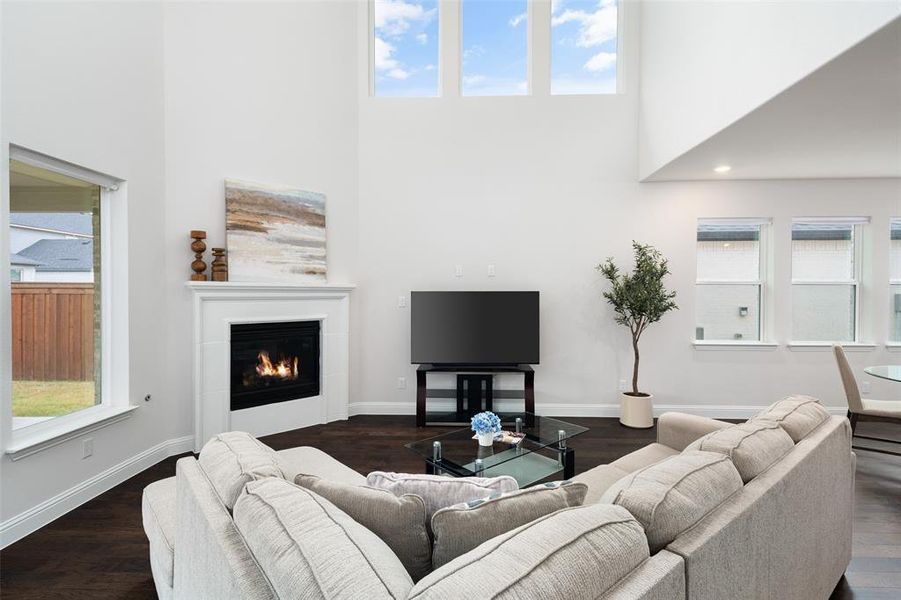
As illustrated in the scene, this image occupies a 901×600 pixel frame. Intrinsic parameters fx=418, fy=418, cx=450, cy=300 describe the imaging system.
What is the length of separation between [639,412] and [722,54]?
3.16m

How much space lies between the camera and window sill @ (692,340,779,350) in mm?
4527

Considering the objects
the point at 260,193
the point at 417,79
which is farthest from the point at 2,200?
the point at 417,79

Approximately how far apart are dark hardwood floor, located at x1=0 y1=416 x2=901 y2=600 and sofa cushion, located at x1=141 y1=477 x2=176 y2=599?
19.1 inches

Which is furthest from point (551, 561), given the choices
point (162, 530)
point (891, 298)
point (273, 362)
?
point (891, 298)

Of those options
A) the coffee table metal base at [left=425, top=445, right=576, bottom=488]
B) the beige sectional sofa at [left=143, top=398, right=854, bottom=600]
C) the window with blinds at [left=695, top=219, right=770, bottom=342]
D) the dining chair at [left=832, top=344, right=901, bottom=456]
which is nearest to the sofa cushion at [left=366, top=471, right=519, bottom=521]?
the beige sectional sofa at [left=143, top=398, right=854, bottom=600]

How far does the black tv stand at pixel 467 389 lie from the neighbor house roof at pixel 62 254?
112 inches

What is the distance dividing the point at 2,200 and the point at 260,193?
6.10 feet

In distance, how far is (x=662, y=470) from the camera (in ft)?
4.06

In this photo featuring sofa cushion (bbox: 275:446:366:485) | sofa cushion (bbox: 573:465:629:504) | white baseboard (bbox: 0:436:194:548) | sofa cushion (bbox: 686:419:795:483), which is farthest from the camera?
white baseboard (bbox: 0:436:194:548)

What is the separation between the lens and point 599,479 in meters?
2.05

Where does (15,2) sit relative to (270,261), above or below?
above

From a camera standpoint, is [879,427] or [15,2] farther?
[879,427]

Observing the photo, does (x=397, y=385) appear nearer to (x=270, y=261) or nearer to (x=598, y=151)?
(x=270, y=261)

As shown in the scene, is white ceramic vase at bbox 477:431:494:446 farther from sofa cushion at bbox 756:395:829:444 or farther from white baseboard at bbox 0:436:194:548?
white baseboard at bbox 0:436:194:548
